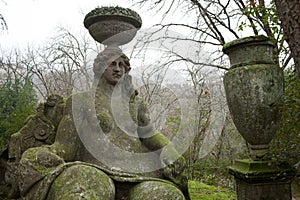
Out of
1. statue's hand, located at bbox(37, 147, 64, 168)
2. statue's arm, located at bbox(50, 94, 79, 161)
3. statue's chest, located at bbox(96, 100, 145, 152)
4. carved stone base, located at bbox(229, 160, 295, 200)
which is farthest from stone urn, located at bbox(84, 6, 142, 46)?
carved stone base, located at bbox(229, 160, 295, 200)

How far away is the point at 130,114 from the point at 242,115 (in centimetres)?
134

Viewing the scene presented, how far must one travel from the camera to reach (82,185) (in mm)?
1618

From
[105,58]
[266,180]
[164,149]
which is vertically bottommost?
[266,180]

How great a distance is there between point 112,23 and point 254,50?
1681mm

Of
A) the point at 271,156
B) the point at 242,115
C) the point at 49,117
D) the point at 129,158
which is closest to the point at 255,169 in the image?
the point at 271,156

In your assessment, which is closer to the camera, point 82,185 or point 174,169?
point 82,185

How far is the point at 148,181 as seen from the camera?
184 cm

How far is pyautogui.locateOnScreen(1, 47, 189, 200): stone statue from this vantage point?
170 centimetres

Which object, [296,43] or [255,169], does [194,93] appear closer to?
[255,169]

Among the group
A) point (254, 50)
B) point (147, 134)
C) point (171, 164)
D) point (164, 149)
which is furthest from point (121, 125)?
point (254, 50)

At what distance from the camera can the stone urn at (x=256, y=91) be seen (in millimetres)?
2861

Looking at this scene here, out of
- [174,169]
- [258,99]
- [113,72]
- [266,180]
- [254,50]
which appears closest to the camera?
[174,169]

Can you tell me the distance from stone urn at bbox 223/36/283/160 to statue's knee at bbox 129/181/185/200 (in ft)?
5.01

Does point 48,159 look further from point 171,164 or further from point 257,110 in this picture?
point 257,110
